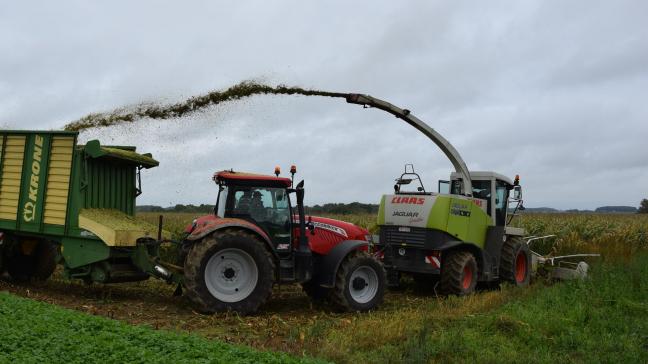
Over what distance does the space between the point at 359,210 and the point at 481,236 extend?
77.2ft

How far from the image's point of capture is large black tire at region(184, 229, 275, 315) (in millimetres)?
9664

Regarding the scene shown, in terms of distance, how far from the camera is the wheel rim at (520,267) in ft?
48.1

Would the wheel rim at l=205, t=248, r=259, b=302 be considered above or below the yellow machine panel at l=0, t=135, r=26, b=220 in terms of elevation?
below

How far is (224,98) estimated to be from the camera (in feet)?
39.9

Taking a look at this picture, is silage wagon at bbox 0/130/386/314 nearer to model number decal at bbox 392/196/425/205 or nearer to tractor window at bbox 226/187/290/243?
tractor window at bbox 226/187/290/243

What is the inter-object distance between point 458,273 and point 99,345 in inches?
311

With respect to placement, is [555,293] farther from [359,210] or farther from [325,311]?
[359,210]

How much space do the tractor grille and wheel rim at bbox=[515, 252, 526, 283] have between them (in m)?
3.05

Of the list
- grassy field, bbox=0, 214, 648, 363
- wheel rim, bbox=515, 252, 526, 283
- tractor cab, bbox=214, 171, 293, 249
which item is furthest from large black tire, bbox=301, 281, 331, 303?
wheel rim, bbox=515, 252, 526, 283

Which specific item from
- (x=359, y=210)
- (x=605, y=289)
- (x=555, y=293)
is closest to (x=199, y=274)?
(x=555, y=293)

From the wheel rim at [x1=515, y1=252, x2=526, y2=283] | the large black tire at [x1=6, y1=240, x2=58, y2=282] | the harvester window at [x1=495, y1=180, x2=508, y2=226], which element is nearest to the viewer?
the large black tire at [x1=6, y1=240, x2=58, y2=282]

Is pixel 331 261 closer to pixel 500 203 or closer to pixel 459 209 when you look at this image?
pixel 459 209

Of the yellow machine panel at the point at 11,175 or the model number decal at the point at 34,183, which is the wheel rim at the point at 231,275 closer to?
the model number decal at the point at 34,183

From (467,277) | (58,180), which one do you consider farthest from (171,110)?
(467,277)
